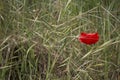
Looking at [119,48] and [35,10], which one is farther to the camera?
[35,10]

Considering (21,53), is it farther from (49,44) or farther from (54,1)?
(54,1)

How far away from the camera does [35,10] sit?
2.62 m

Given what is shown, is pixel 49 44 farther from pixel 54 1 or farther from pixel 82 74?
pixel 54 1

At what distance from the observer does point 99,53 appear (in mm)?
2295

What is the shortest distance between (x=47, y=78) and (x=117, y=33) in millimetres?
501

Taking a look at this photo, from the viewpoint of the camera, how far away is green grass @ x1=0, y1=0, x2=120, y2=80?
2.25 m

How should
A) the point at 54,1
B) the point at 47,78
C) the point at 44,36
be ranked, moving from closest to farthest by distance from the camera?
the point at 47,78 < the point at 44,36 < the point at 54,1

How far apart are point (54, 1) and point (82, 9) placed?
0.39 m

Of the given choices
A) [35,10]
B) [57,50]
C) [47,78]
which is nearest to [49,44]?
[57,50]

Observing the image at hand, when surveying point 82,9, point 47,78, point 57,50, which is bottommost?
point 47,78

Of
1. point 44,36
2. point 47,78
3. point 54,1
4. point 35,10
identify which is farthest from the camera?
point 54,1

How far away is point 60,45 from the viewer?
232 centimetres

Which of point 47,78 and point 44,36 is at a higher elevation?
point 44,36

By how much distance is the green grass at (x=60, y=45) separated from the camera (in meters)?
2.25
